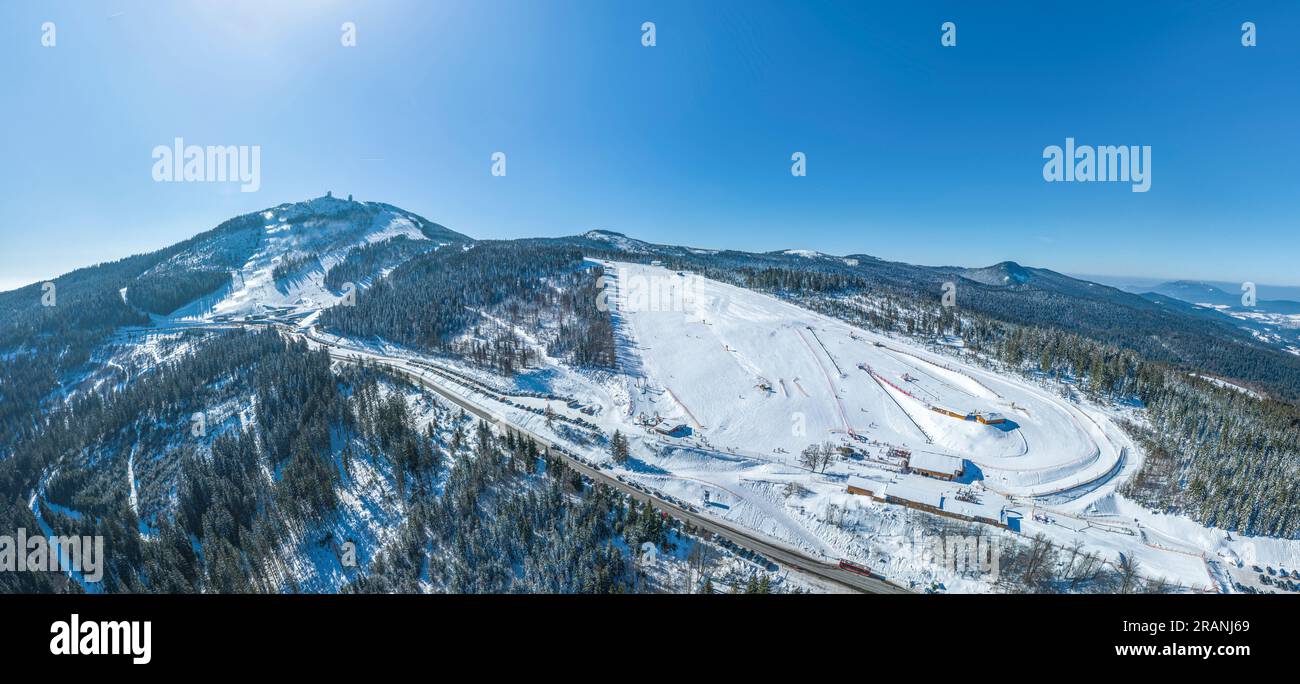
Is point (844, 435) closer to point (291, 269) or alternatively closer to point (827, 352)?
point (827, 352)

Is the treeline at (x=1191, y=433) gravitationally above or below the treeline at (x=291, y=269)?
below

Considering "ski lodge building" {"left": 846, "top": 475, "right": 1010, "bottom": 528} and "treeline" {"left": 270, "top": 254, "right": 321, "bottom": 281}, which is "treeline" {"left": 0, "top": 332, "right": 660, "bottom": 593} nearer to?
"ski lodge building" {"left": 846, "top": 475, "right": 1010, "bottom": 528}

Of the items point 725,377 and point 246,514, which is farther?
point 725,377

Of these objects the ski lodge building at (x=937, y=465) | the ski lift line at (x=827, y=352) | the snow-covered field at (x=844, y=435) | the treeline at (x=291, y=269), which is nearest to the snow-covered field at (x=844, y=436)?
the snow-covered field at (x=844, y=435)

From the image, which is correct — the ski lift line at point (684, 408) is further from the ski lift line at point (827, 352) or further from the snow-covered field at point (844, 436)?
the ski lift line at point (827, 352)

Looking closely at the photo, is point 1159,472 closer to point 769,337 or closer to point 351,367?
point 769,337

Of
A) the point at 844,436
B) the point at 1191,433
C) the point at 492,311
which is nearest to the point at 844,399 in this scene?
the point at 844,436

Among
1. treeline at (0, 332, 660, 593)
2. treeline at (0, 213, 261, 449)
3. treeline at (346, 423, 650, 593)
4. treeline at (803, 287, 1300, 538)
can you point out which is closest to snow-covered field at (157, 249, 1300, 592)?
treeline at (803, 287, 1300, 538)
